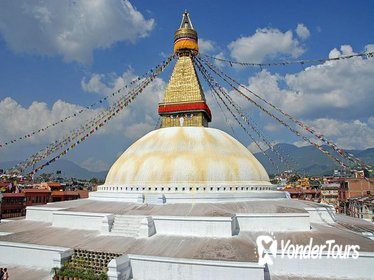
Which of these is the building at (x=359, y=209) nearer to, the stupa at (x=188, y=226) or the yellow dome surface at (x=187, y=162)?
the stupa at (x=188, y=226)

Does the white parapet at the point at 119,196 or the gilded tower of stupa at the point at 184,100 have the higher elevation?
the gilded tower of stupa at the point at 184,100

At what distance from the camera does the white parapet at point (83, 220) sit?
10.3 metres

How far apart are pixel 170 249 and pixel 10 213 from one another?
23.6 m

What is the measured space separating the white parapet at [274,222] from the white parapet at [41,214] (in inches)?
302

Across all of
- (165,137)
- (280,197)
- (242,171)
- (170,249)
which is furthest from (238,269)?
(165,137)

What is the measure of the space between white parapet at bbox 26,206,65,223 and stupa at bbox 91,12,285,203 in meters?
2.12

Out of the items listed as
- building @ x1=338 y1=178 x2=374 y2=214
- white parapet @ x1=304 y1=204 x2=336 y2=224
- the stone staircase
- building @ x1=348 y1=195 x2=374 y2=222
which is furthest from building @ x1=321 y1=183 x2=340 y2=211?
the stone staircase

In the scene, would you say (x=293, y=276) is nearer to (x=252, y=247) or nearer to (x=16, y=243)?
(x=252, y=247)

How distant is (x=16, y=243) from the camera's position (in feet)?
31.9

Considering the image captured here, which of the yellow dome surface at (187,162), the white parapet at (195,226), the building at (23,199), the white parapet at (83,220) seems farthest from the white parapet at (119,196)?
the building at (23,199)

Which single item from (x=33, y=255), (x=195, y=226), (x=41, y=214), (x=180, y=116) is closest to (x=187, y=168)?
(x=195, y=226)

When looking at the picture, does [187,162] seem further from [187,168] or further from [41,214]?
[41,214]

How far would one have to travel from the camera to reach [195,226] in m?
9.65

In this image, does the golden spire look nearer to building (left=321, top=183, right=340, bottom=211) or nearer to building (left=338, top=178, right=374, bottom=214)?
building (left=338, top=178, right=374, bottom=214)
